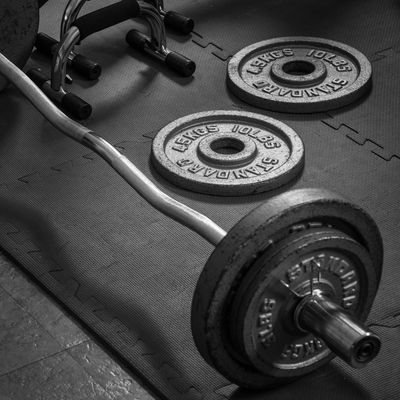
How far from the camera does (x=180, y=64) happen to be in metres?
2.55

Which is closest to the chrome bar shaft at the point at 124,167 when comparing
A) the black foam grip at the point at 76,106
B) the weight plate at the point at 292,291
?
the weight plate at the point at 292,291

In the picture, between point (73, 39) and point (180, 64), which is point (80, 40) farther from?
point (180, 64)

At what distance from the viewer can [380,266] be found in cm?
159

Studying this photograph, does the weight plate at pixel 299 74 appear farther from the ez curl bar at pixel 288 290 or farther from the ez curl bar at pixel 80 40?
the ez curl bar at pixel 288 290

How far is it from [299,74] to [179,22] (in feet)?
1.32

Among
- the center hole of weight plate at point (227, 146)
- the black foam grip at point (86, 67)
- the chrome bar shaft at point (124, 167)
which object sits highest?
the chrome bar shaft at point (124, 167)

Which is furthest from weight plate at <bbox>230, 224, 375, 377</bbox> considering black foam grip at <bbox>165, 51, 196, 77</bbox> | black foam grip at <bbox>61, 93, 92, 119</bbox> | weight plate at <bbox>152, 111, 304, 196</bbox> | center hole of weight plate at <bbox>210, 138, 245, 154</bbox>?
black foam grip at <bbox>165, 51, 196, 77</bbox>

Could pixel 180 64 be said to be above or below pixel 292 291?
below

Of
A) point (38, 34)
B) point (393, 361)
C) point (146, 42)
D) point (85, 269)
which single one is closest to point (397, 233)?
point (393, 361)

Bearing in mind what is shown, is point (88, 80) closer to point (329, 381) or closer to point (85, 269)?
point (85, 269)

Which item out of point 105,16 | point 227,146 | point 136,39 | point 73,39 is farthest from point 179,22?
point 227,146

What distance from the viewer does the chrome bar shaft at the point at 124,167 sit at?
64.2 inches

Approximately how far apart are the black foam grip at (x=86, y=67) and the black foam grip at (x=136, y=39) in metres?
0.16

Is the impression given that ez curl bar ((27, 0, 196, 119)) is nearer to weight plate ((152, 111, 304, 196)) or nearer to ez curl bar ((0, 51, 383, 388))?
weight plate ((152, 111, 304, 196))
